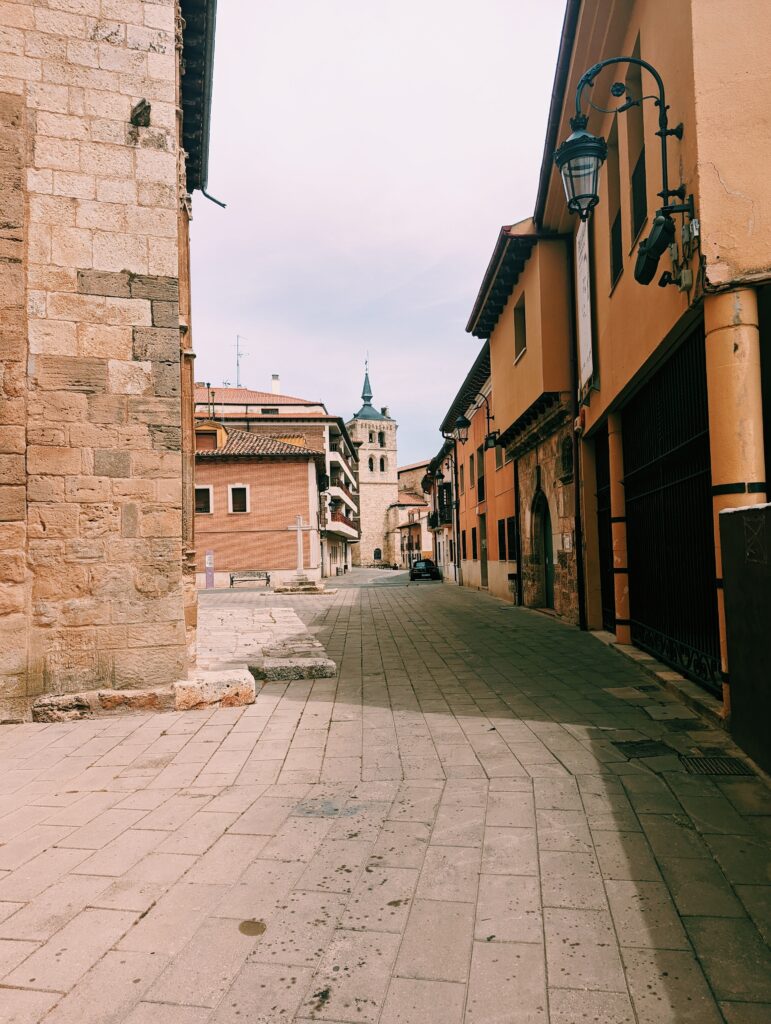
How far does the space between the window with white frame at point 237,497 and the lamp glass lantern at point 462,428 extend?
1243 cm

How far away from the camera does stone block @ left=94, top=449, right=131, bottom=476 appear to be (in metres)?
5.86

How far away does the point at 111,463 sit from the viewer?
5.89 m

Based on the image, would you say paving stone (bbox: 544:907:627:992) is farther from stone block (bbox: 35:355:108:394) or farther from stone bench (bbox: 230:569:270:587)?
stone bench (bbox: 230:569:270:587)

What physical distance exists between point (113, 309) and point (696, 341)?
4.67m

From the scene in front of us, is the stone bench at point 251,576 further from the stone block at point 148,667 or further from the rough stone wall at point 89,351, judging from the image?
the rough stone wall at point 89,351

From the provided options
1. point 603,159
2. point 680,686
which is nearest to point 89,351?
point 603,159

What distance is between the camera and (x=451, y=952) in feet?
7.80

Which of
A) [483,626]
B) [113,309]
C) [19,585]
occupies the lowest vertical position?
[483,626]

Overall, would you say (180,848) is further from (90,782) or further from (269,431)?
(269,431)

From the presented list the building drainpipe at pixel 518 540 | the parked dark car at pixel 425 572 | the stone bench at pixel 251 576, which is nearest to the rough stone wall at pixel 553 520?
the building drainpipe at pixel 518 540

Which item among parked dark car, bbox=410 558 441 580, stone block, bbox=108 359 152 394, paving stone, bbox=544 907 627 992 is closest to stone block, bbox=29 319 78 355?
stone block, bbox=108 359 152 394

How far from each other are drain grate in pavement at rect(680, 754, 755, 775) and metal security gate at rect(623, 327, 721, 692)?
127 cm

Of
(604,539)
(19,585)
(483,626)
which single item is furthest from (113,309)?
(483,626)

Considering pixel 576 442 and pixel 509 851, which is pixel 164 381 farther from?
pixel 576 442
